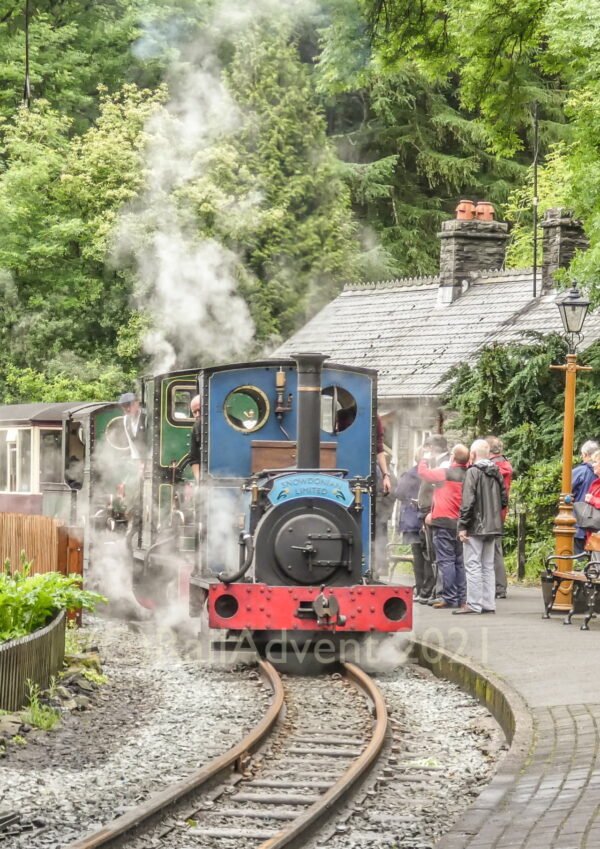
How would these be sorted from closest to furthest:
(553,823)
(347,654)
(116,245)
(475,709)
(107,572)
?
1. (553,823)
2. (475,709)
3. (347,654)
4. (107,572)
5. (116,245)

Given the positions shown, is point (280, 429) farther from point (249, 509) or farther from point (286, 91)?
point (286, 91)

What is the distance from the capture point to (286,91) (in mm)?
39469

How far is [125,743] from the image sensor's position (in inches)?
357

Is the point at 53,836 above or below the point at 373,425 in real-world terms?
below

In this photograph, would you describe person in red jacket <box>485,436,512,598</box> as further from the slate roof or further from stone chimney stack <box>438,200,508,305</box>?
stone chimney stack <box>438,200,508,305</box>

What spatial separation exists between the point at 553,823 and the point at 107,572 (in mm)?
11884

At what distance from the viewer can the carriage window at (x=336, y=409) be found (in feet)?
44.7

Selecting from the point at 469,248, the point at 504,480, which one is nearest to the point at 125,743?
the point at 504,480

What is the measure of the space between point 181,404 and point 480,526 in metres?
3.34

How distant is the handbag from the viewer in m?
15.3

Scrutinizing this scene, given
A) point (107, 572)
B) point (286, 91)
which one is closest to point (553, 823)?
point (107, 572)

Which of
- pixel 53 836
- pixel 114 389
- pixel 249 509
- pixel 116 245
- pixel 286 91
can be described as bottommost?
pixel 53 836

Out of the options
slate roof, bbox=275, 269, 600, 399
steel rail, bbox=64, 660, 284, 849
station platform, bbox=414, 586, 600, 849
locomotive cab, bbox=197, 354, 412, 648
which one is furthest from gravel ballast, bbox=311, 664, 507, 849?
slate roof, bbox=275, 269, 600, 399

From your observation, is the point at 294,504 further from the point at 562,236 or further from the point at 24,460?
the point at 562,236
